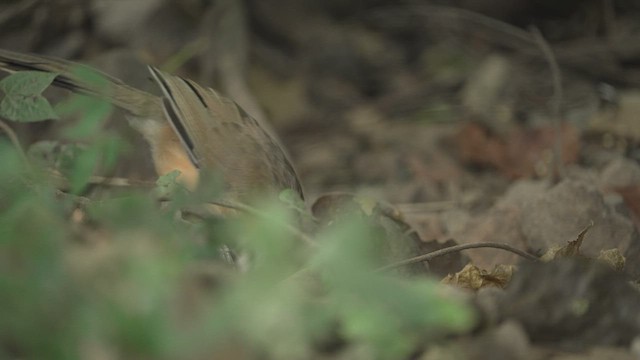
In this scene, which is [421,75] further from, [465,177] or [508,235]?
[508,235]

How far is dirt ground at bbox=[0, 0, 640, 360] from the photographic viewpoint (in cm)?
397

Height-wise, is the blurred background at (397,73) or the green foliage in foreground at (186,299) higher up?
the green foliage in foreground at (186,299)

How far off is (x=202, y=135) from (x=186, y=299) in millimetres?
1893

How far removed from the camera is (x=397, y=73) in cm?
636

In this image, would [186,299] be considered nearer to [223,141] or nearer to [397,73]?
[223,141]

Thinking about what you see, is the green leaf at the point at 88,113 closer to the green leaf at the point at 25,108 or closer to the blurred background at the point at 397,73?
the green leaf at the point at 25,108

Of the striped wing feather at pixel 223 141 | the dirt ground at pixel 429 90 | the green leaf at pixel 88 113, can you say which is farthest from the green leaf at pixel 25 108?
the dirt ground at pixel 429 90

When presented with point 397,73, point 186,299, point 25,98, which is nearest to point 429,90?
point 397,73

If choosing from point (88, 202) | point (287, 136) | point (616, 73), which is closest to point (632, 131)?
point (616, 73)

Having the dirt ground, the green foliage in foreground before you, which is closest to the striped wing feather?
the dirt ground

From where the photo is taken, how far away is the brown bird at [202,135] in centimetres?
336

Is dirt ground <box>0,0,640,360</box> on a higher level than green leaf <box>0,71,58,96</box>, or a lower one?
lower

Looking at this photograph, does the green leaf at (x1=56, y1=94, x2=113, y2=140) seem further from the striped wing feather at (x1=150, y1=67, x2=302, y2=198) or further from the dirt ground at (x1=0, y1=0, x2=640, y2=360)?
the dirt ground at (x1=0, y1=0, x2=640, y2=360)

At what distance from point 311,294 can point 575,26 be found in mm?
4710
